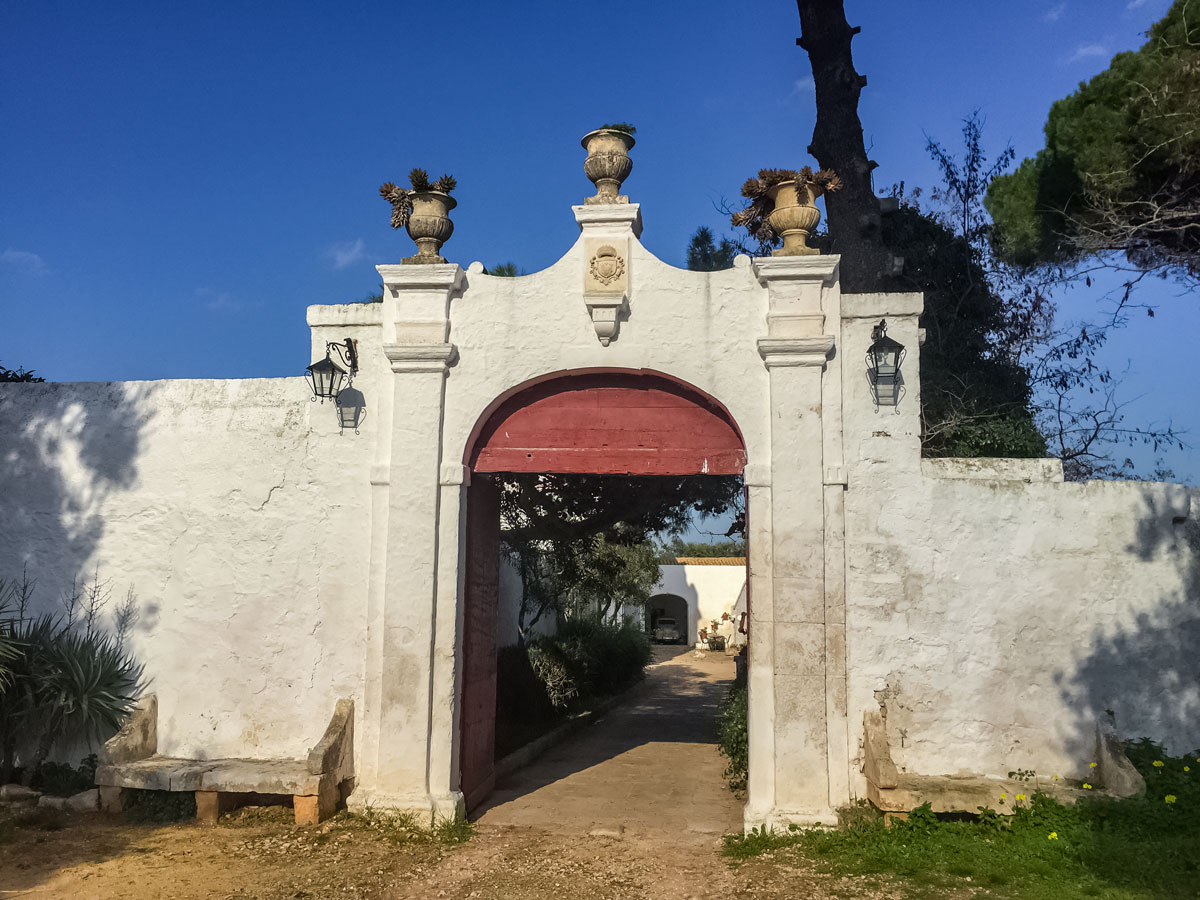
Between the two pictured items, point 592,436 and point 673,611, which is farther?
point 673,611

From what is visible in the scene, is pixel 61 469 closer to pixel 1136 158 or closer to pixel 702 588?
pixel 1136 158

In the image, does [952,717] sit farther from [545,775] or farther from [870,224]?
[870,224]

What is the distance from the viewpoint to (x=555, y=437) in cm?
702

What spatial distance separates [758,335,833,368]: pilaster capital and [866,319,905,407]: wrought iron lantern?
1.02ft

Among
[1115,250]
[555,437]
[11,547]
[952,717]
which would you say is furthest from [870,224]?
[11,547]

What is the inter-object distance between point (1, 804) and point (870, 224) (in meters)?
10.2

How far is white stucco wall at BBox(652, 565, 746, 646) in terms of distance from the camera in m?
31.9

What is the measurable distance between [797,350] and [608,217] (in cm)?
178

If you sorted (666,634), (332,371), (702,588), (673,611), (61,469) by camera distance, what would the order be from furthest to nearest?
(673,611), (702,588), (666,634), (61,469), (332,371)

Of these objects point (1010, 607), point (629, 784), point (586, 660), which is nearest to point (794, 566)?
point (1010, 607)

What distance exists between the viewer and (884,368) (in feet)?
21.0

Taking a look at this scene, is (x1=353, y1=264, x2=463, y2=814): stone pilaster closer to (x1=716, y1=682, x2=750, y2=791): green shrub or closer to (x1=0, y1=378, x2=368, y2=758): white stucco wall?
(x1=0, y1=378, x2=368, y2=758): white stucco wall

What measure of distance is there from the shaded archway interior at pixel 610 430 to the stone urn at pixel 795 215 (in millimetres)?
1324

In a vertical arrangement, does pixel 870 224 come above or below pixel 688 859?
above
